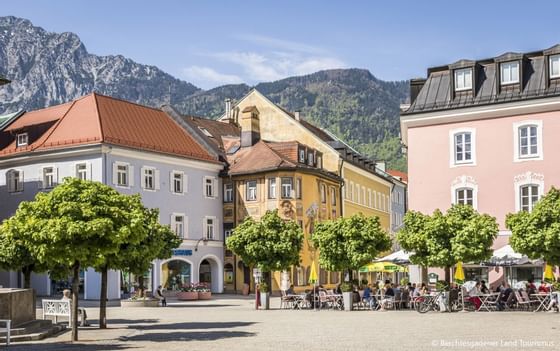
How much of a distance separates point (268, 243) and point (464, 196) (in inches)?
396

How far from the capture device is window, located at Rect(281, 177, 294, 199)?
59.2m

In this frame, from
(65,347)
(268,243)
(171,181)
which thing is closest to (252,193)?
(171,181)

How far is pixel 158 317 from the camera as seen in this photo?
1275 inches

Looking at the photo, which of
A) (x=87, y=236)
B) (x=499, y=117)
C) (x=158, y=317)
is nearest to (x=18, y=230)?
(x=87, y=236)

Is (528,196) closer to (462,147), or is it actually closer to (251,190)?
(462,147)

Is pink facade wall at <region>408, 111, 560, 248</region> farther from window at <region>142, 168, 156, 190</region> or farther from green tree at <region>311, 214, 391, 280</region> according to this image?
window at <region>142, 168, 156, 190</region>

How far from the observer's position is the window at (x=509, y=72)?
129ft

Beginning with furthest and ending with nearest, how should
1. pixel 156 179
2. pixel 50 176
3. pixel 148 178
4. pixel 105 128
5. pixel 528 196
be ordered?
pixel 156 179, pixel 148 178, pixel 50 176, pixel 105 128, pixel 528 196

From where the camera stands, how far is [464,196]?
40.3m

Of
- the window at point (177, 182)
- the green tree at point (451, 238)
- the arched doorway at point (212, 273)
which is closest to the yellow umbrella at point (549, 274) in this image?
the green tree at point (451, 238)

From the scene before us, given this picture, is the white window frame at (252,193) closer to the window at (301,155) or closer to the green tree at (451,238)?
the window at (301,155)

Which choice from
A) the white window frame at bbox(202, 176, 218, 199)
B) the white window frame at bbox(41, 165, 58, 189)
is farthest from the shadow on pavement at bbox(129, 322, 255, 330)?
the white window frame at bbox(202, 176, 218, 199)

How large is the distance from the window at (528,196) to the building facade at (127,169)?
980 inches

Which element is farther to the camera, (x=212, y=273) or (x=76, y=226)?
(x=212, y=273)
